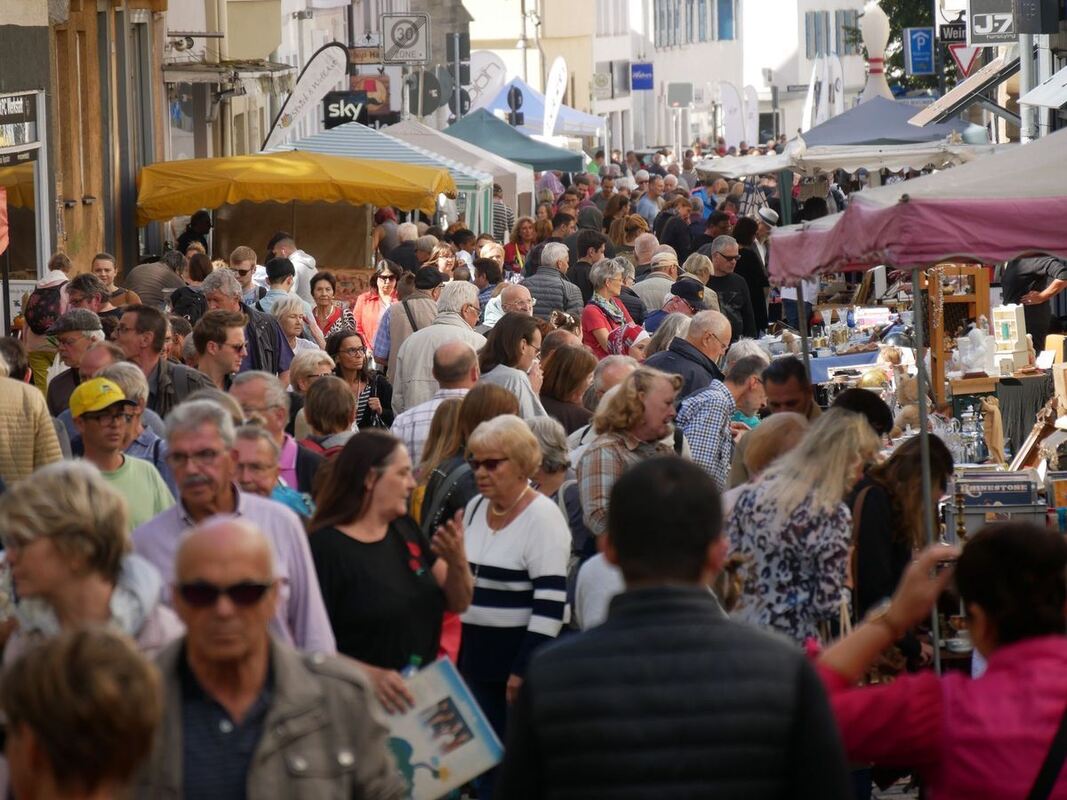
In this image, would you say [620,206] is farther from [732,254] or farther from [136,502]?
[136,502]

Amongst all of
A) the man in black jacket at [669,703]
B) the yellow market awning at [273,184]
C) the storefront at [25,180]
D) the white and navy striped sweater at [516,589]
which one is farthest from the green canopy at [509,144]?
the man in black jacket at [669,703]

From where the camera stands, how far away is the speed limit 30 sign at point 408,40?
109 ft

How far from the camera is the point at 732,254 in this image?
57.3ft

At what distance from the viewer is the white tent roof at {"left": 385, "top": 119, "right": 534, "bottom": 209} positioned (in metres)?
28.7

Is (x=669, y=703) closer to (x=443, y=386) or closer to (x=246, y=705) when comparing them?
(x=246, y=705)

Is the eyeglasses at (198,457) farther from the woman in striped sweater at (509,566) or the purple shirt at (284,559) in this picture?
the woman in striped sweater at (509,566)

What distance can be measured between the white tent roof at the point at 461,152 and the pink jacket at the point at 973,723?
24.6 m

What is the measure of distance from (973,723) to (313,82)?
2300 centimetres

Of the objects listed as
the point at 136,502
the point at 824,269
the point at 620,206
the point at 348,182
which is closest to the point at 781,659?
the point at 136,502

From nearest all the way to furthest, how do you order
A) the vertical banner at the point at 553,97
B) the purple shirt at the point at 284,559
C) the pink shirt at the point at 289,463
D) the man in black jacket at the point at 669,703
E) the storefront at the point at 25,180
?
1. the man in black jacket at the point at 669,703
2. the purple shirt at the point at 284,559
3. the pink shirt at the point at 289,463
4. the storefront at the point at 25,180
5. the vertical banner at the point at 553,97

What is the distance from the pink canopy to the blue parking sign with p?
2518 cm

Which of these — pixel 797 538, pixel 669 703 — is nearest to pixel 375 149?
pixel 797 538

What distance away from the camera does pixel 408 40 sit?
33375 mm

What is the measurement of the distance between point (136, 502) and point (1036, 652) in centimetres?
343
